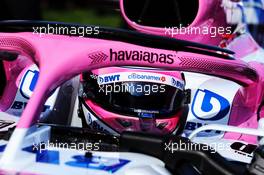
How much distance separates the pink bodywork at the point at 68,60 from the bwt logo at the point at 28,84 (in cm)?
70

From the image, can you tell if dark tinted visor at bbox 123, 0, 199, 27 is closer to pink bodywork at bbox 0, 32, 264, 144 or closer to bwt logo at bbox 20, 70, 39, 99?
bwt logo at bbox 20, 70, 39, 99

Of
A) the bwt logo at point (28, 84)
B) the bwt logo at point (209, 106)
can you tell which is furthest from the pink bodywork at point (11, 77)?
the bwt logo at point (209, 106)

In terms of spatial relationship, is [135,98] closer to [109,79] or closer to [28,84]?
[109,79]

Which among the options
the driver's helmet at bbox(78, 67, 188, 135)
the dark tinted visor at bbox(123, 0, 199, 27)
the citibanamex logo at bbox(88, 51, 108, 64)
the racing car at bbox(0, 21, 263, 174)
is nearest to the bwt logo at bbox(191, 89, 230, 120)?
the driver's helmet at bbox(78, 67, 188, 135)

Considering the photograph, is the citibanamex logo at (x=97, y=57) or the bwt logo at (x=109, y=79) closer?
the citibanamex logo at (x=97, y=57)

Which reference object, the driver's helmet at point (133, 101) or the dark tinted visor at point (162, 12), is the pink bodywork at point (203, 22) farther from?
the driver's helmet at point (133, 101)

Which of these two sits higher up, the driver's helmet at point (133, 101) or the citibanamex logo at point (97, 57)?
the citibanamex logo at point (97, 57)

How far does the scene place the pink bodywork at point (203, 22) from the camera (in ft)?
8.45

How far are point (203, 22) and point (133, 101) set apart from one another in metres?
0.78

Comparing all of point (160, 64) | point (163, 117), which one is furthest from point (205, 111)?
point (160, 64)

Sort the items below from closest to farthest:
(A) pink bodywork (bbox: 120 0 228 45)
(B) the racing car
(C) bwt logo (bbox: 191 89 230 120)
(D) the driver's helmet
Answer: (B) the racing car → (D) the driver's helmet → (C) bwt logo (bbox: 191 89 230 120) → (A) pink bodywork (bbox: 120 0 228 45)

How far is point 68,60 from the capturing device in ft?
5.19

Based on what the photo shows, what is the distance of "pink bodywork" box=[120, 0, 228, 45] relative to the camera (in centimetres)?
258

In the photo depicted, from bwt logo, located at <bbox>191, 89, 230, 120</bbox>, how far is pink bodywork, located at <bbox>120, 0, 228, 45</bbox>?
341 mm
